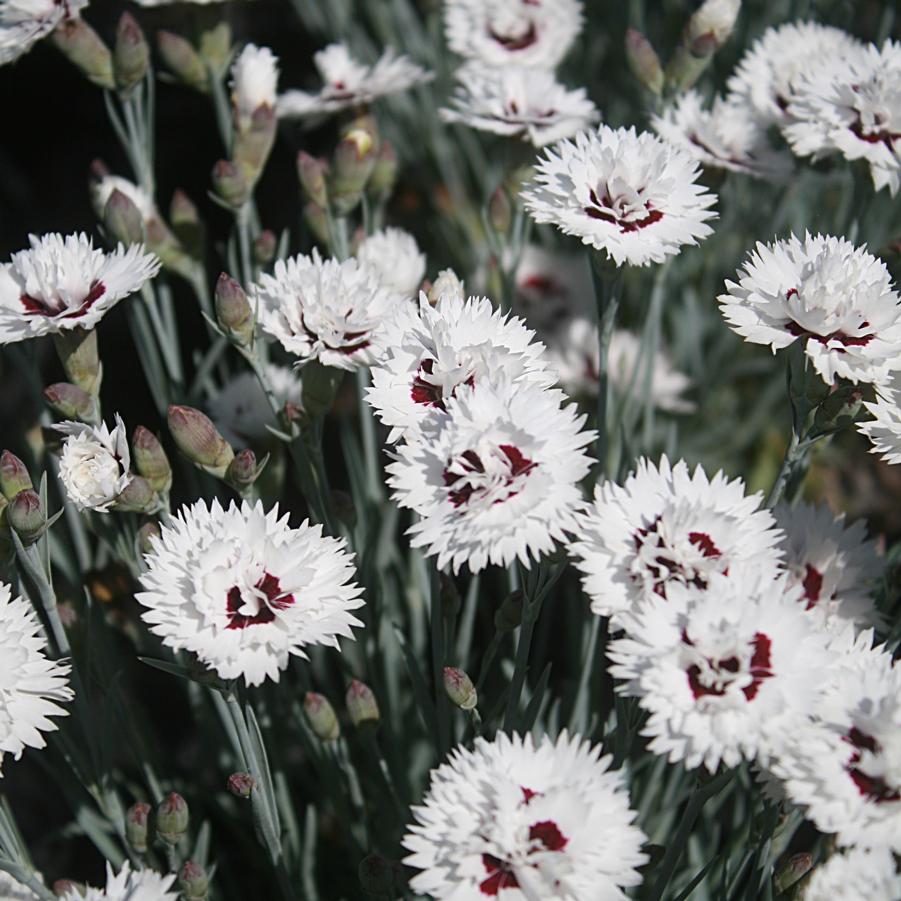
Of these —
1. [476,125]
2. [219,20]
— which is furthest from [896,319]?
[219,20]

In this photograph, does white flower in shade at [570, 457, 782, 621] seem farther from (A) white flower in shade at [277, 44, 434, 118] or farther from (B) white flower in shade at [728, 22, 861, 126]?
(A) white flower in shade at [277, 44, 434, 118]

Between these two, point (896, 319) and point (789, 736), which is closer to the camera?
point (789, 736)

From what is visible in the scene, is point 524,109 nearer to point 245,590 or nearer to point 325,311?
point 325,311

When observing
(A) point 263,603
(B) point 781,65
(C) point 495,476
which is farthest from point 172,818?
(B) point 781,65

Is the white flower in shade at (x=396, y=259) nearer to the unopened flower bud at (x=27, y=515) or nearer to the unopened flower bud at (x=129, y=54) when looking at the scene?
the unopened flower bud at (x=129, y=54)

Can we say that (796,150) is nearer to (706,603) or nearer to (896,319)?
(896,319)

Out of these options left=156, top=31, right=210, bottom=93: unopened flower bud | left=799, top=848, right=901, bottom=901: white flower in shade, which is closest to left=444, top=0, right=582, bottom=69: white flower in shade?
left=156, top=31, right=210, bottom=93: unopened flower bud

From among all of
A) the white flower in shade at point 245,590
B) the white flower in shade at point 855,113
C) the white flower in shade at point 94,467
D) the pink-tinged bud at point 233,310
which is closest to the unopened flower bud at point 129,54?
the pink-tinged bud at point 233,310
